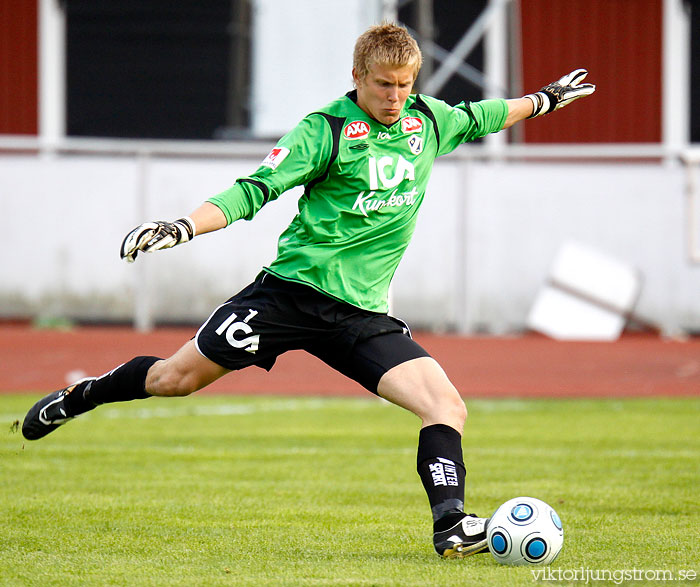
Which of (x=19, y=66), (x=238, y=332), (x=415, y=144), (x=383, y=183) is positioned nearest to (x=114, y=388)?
(x=238, y=332)

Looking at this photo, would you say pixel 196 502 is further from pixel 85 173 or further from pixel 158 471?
pixel 85 173

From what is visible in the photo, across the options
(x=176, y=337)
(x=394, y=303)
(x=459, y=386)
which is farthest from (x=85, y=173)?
(x=459, y=386)

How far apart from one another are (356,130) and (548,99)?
1.39m

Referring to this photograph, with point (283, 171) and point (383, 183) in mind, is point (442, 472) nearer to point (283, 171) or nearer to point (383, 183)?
point (383, 183)

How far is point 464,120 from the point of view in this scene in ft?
19.3

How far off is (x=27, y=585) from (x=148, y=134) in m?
17.1

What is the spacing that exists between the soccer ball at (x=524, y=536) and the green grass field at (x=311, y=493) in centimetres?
10


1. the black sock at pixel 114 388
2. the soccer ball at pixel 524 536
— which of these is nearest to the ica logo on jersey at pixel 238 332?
the black sock at pixel 114 388

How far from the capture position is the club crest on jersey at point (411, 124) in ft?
18.2

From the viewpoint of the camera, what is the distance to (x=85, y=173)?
1423cm

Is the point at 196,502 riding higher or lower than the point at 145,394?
lower

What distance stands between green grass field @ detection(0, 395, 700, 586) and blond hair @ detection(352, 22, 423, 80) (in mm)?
2059

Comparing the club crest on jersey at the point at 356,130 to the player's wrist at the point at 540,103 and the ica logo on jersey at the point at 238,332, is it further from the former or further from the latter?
the player's wrist at the point at 540,103

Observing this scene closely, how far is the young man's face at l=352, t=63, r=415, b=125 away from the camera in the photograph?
5.27 metres
